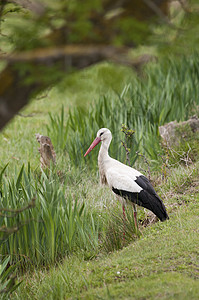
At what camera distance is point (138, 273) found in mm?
3574

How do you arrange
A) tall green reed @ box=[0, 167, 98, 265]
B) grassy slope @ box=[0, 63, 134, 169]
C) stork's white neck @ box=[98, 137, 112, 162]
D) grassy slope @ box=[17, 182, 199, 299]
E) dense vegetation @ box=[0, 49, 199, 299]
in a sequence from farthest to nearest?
stork's white neck @ box=[98, 137, 112, 162], tall green reed @ box=[0, 167, 98, 265], dense vegetation @ box=[0, 49, 199, 299], grassy slope @ box=[17, 182, 199, 299], grassy slope @ box=[0, 63, 134, 169]

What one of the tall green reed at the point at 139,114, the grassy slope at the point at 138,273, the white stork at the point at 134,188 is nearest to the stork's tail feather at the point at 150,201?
the white stork at the point at 134,188

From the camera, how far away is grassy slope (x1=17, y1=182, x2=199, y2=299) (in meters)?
3.26

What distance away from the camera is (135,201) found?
454cm

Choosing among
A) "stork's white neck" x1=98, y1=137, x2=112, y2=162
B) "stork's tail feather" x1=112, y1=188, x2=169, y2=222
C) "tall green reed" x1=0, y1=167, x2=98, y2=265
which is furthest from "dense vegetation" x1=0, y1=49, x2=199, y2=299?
"stork's white neck" x1=98, y1=137, x2=112, y2=162

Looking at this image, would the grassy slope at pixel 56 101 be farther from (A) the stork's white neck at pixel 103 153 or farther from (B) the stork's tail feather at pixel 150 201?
(B) the stork's tail feather at pixel 150 201

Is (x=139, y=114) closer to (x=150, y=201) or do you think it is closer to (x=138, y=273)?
(x=150, y=201)

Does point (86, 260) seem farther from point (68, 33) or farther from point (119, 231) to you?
point (68, 33)

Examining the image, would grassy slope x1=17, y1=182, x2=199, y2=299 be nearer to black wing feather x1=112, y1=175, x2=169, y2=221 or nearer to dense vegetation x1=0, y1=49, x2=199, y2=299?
dense vegetation x1=0, y1=49, x2=199, y2=299

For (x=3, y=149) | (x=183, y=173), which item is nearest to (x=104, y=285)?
(x=183, y=173)

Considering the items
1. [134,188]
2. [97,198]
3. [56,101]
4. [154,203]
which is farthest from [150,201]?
[56,101]

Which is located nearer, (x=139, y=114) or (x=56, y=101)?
A: (x=139, y=114)

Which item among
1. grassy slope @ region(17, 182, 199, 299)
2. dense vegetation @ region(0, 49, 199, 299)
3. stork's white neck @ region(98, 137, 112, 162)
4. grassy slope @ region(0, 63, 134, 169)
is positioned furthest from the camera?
stork's white neck @ region(98, 137, 112, 162)

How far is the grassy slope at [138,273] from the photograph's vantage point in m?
3.26
